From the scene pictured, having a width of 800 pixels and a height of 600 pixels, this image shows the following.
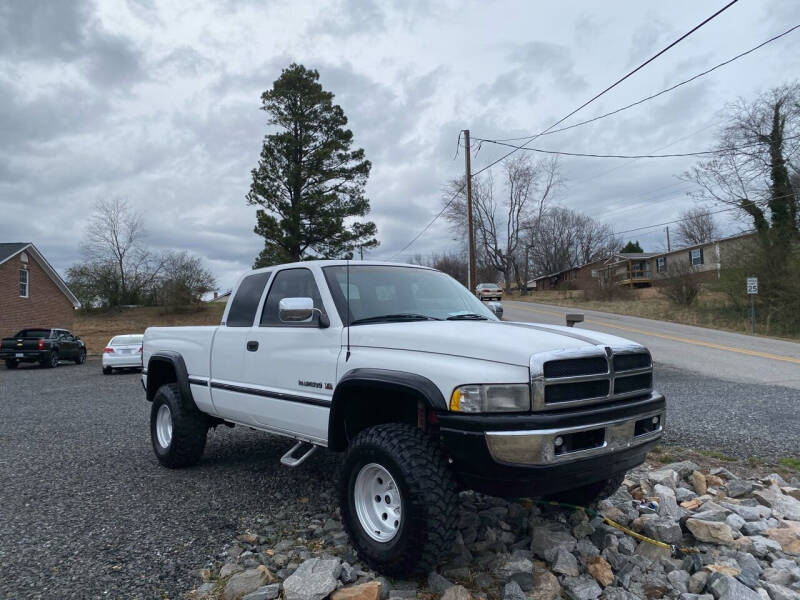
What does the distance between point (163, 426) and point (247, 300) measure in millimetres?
1895

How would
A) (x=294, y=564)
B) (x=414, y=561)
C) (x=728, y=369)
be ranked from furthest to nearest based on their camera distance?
(x=728, y=369)
(x=294, y=564)
(x=414, y=561)

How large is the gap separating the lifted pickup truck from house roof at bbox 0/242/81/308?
30.1 meters

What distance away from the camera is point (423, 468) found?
3.11 metres

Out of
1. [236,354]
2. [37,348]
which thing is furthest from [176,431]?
[37,348]

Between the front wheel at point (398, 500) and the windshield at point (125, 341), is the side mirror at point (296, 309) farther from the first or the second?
the windshield at point (125, 341)

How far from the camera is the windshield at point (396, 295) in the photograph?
407 centimetres

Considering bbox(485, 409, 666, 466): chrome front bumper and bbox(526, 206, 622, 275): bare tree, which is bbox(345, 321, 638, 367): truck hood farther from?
bbox(526, 206, 622, 275): bare tree

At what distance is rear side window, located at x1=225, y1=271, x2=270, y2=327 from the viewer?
16.4 feet

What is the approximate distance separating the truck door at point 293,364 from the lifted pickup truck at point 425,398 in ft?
0.04

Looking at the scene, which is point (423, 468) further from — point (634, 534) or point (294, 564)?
point (634, 534)

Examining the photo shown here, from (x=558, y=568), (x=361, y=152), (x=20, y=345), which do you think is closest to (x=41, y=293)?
(x=20, y=345)

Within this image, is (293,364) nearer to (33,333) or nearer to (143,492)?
(143,492)

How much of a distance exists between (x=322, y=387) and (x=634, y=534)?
2328 mm

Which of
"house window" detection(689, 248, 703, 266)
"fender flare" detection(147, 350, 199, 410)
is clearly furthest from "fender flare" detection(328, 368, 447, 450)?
"house window" detection(689, 248, 703, 266)
